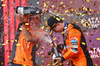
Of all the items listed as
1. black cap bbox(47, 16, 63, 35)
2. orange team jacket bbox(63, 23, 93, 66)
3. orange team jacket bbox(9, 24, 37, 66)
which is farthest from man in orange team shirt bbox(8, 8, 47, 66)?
orange team jacket bbox(63, 23, 93, 66)

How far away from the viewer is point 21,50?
1.72 meters

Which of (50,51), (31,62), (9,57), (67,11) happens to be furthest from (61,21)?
(9,57)

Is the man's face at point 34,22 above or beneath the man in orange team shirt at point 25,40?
above

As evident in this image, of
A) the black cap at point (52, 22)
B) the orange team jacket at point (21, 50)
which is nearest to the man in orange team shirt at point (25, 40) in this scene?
the orange team jacket at point (21, 50)

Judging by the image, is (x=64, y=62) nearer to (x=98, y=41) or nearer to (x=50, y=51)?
(x=50, y=51)

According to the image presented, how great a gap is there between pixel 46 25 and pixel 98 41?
0.82 meters

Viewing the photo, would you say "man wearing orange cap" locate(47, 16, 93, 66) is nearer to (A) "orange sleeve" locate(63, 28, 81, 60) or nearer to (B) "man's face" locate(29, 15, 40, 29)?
(A) "orange sleeve" locate(63, 28, 81, 60)

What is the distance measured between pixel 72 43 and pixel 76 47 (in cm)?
8

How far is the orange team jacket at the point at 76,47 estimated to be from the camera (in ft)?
5.40

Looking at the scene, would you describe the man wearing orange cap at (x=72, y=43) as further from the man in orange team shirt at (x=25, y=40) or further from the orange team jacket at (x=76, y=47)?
the man in orange team shirt at (x=25, y=40)

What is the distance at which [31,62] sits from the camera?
68.2 inches

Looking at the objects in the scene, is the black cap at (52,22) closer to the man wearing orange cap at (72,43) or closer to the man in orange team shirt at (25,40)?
the man wearing orange cap at (72,43)

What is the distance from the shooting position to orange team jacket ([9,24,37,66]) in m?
1.71

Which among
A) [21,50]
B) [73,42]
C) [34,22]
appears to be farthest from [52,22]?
[21,50]
